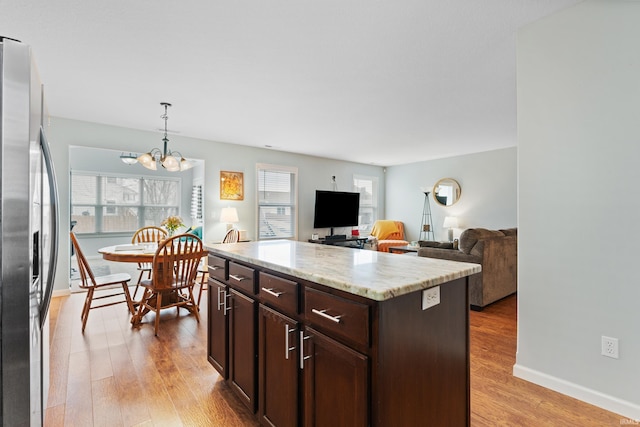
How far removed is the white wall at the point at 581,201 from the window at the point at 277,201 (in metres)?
4.75

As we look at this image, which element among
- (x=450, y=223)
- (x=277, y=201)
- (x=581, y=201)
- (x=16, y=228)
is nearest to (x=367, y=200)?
(x=450, y=223)

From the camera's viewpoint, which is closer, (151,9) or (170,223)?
(151,9)

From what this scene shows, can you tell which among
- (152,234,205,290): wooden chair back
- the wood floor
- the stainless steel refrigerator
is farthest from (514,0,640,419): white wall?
(152,234,205,290): wooden chair back

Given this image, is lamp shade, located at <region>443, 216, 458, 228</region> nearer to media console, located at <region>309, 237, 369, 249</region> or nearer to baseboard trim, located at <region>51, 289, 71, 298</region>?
media console, located at <region>309, 237, 369, 249</region>

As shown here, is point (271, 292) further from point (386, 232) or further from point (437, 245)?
point (386, 232)

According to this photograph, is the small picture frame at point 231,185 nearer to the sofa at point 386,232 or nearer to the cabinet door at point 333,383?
the sofa at point 386,232

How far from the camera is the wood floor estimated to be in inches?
68.1

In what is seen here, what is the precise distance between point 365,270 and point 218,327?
123 centimetres

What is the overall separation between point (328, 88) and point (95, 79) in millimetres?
2262

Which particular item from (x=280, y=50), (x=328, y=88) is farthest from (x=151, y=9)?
(x=328, y=88)

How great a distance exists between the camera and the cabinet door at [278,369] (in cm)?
135

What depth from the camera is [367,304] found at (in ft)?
Answer: 3.38

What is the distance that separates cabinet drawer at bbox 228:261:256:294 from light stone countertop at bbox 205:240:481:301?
6 cm

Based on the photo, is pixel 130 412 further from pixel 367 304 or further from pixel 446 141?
pixel 446 141
